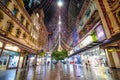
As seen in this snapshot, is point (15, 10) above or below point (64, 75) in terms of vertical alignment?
→ above

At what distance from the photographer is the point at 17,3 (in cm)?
1489

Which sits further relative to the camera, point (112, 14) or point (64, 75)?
point (112, 14)

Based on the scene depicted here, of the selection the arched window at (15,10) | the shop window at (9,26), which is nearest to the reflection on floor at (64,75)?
the shop window at (9,26)

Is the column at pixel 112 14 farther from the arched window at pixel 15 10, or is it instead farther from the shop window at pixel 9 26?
the shop window at pixel 9 26

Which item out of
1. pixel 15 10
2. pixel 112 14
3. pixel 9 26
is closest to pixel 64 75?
pixel 112 14

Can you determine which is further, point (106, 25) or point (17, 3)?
point (17, 3)

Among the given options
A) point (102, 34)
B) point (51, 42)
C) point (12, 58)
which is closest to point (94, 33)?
point (102, 34)

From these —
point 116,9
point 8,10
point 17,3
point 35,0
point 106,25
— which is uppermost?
point 35,0

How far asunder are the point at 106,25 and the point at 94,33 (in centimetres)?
412

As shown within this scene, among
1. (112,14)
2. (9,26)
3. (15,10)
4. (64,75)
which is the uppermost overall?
(15,10)

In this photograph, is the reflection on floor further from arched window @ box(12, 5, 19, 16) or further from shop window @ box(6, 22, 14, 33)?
arched window @ box(12, 5, 19, 16)

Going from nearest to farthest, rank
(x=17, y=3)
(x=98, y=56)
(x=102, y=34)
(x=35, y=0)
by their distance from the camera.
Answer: (x=102, y=34)
(x=17, y=3)
(x=98, y=56)
(x=35, y=0)

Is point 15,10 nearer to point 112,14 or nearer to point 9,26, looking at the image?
point 9,26

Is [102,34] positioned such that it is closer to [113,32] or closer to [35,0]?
[113,32]
